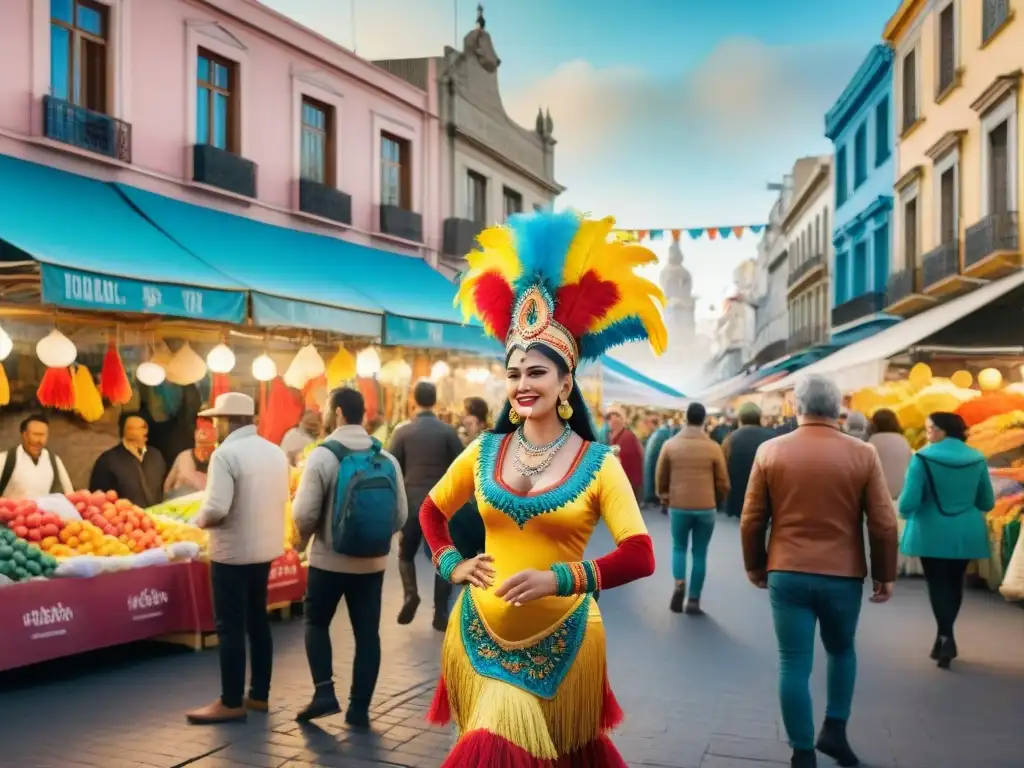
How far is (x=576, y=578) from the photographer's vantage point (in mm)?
3002

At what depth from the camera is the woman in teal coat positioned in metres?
7.18

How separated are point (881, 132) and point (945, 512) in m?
22.1

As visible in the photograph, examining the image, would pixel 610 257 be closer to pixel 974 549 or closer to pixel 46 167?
pixel 974 549

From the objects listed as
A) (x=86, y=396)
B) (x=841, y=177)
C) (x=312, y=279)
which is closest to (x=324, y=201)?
(x=312, y=279)

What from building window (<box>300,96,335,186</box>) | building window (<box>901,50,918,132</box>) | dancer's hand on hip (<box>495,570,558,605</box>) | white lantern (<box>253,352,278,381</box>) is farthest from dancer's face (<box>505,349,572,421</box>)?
building window (<box>901,50,918,132</box>)

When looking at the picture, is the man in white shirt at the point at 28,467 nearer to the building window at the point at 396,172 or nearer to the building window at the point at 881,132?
the building window at the point at 396,172

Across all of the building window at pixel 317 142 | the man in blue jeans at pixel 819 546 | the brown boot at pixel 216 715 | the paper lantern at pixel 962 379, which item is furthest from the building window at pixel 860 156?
the brown boot at pixel 216 715

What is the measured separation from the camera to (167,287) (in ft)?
31.2

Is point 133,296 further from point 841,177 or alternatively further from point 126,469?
point 841,177

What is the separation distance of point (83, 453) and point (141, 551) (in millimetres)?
4760

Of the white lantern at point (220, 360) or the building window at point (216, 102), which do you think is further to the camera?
the building window at point (216, 102)

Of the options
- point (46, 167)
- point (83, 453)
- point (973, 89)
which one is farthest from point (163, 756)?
point (973, 89)

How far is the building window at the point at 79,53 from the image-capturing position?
12.2 meters

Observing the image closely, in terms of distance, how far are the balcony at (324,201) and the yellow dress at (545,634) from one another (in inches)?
555
